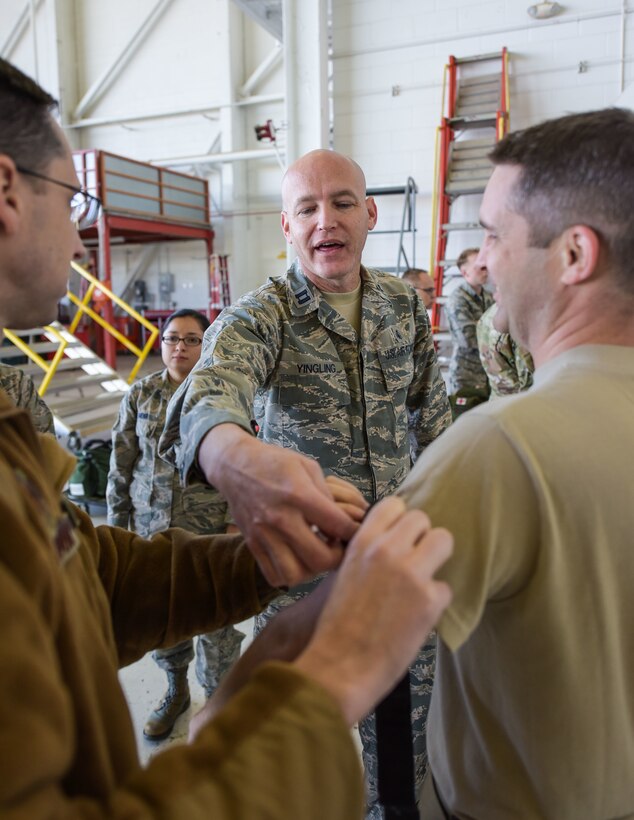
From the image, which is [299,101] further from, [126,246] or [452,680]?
[126,246]

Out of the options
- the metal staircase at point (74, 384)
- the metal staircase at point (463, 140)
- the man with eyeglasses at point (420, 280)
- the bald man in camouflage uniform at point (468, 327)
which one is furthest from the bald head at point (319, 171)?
the metal staircase at point (463, 140)

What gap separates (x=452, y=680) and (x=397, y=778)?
0.54ft

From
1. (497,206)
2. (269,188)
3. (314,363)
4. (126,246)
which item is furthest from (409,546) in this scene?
(126,246)

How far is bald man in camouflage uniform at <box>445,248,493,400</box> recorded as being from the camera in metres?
5.73

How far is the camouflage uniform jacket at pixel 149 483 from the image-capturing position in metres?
2.87

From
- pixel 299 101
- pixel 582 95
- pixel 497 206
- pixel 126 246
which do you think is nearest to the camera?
pixel 497 206

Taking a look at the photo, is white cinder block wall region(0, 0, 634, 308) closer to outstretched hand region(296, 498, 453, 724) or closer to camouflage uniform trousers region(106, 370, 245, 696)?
camouflage uniform trousers region(106, 370, 245, 696)

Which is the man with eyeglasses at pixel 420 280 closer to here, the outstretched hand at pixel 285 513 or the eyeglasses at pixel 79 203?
the eyeglasses at pixel 79 203

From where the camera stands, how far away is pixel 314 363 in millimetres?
2104

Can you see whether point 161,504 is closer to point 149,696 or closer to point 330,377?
point 149,696

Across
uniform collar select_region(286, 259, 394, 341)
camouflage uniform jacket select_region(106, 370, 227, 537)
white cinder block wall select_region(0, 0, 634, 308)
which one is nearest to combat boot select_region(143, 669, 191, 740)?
camouflage uniform jacket select_region(106, 370, 227, 537)

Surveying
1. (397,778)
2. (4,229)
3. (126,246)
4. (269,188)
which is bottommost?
(397,778)

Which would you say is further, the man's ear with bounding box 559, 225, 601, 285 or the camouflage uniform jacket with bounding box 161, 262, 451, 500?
the camouflage uniform jacket with bounding box 161, 262, 451, 500

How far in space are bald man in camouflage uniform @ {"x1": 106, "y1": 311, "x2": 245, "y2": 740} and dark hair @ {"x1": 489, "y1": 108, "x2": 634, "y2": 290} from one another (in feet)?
6.90
